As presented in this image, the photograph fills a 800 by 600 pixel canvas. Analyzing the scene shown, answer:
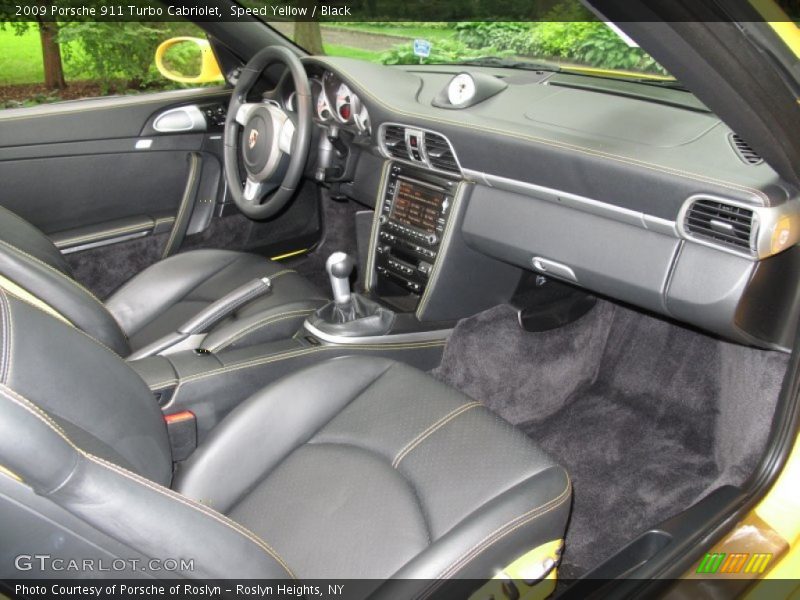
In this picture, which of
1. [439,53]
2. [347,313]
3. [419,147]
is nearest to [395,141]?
[419,147]

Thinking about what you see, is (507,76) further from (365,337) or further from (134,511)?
(134,511)

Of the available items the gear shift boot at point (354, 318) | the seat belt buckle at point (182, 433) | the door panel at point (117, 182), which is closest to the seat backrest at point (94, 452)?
the seat belt buckle at point (182, 433)

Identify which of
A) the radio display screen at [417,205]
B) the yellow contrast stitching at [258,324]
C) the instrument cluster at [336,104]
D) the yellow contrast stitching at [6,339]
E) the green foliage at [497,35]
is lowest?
the yellow contrast stitching at [258,324]

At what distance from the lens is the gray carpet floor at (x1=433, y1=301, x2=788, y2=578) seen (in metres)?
1.99

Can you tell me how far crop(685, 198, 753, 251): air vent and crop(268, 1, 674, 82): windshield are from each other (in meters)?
0.32

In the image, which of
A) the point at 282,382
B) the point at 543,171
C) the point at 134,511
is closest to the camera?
the point at 134,511

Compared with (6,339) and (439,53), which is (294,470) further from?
(439,53)

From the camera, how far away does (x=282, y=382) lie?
1617 millimetres

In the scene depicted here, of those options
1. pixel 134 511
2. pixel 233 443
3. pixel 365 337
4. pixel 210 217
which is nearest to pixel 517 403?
pixel 365 337

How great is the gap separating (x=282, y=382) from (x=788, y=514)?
3.45 ft

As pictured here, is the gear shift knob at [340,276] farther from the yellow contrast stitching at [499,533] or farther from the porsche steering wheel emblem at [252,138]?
the yellow contrast stitching at [499,533]

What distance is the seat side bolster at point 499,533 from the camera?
1181 mm

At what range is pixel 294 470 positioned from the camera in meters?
1.49

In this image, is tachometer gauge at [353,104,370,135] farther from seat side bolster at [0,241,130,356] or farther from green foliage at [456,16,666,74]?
seat side bolster at [0,241,130,356]
